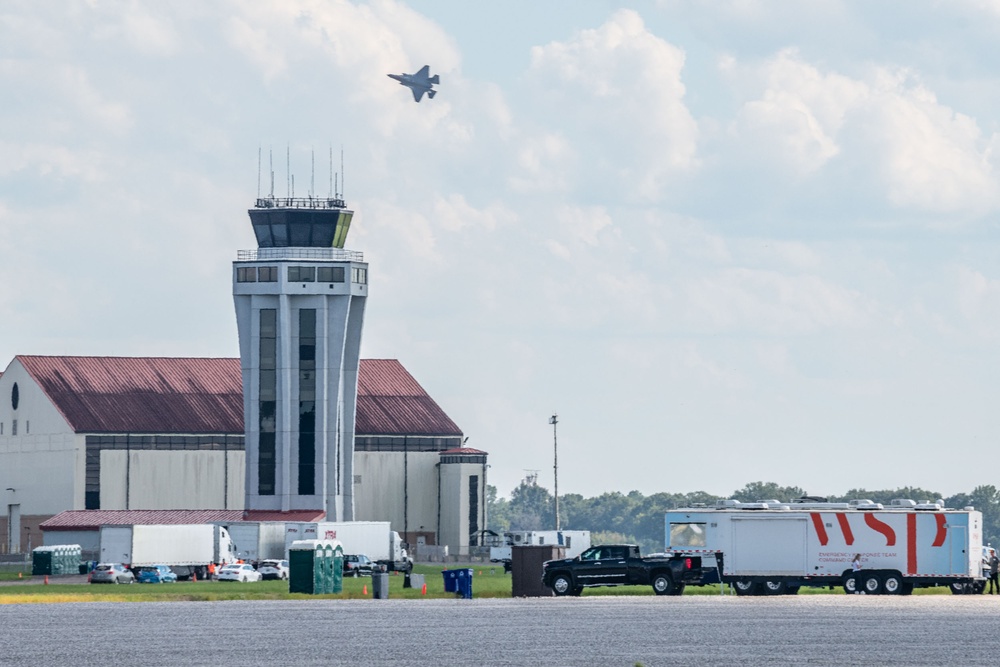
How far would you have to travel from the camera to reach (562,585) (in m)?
65.9

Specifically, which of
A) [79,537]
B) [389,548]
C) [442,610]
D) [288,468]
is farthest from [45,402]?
[442,610]

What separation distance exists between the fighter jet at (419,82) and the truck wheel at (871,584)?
50.1 m

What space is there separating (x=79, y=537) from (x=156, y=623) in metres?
77.8

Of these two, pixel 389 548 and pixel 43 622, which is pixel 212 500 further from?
pixel 43 622

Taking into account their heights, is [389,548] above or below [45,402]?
below

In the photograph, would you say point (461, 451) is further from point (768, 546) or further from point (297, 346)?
point (768, 546)

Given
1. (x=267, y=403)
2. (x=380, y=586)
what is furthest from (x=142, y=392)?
(x=380, y=586)

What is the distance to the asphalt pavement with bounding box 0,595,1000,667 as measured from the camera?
36469mm

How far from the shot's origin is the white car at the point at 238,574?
8888 centimetres

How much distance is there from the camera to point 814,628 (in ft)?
148

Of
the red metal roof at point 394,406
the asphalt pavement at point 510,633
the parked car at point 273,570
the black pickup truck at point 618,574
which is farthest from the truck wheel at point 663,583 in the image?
the red metal roof at point 394,406

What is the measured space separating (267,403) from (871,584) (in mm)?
61512

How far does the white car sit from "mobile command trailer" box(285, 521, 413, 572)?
1103 centimetres

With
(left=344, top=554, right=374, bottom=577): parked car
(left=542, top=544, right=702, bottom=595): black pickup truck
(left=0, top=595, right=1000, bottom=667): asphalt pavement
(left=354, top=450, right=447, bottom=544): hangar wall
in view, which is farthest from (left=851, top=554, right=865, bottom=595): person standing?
(left=354, top=450, right=447, bottom=544): hangar wall
